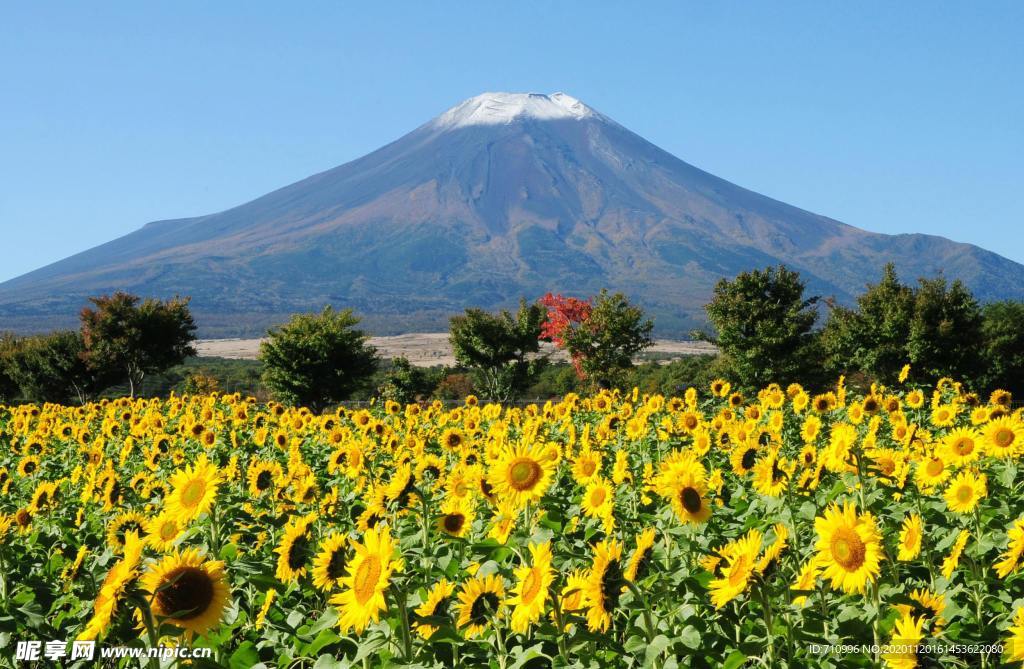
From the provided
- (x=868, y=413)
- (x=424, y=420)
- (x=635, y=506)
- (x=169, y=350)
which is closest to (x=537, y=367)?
(x=169, y=350)

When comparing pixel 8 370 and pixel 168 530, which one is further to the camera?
pixel 8 370

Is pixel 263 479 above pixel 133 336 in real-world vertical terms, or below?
above

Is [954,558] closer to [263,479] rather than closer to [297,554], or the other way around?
[297,554]

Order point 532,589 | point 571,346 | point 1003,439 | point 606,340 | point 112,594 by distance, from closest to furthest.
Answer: point 112,594, point 532,589, point 1003,439, point 606,340, point 571,346

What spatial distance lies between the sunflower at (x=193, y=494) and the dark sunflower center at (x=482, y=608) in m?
1.65

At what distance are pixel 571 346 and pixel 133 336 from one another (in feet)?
62.2

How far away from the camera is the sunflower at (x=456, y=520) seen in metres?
4.59

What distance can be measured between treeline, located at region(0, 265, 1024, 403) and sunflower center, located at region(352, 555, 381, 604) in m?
32.3

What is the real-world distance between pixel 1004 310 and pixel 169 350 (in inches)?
2004

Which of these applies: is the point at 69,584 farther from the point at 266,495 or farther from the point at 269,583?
the point at 266,495

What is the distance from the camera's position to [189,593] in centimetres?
286

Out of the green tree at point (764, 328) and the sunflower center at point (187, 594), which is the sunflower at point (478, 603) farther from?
the green tree at point (764, 328)

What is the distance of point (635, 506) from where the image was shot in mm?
5422

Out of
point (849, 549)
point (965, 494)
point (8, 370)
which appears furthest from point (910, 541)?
point (8, 370)
